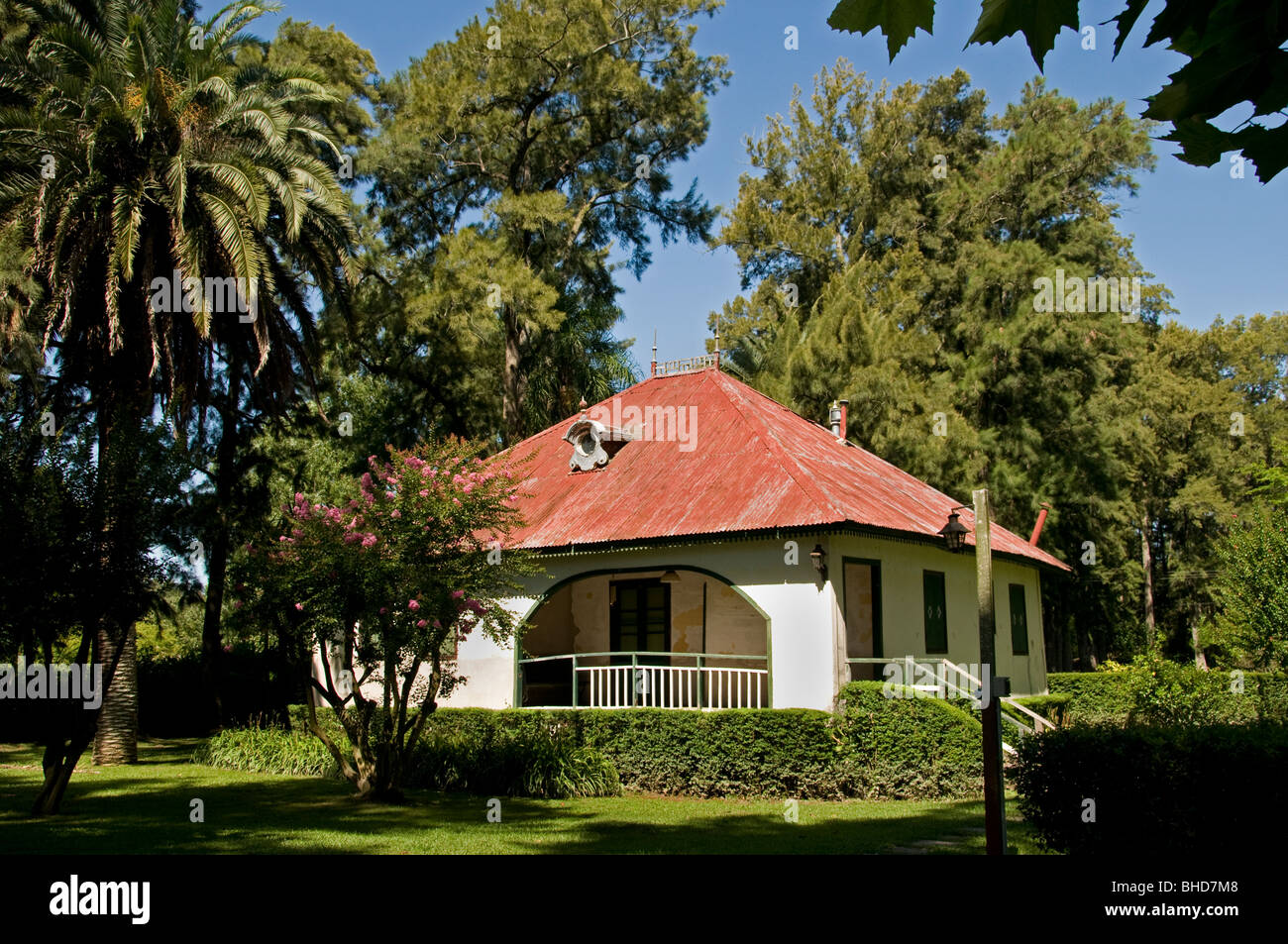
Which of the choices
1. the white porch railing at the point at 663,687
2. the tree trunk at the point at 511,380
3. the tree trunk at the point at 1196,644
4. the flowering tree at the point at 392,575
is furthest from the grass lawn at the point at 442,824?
the tree trunk at the point at 1196,644

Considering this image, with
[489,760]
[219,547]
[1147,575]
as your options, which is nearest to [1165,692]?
[489,760]

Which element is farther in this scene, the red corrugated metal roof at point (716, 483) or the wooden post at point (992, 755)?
the red corrugated metal roof at point (716, 483)

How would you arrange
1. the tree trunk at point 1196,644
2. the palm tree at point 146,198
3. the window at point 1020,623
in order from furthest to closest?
1. the tree trunk at point 1196,644
2. the window at point 1020,623
3. the palm tree at point 146,198

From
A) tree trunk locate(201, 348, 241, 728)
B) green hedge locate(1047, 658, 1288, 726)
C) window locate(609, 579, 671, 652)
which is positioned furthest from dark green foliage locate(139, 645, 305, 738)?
green hedge locate(1047, 658, 1288, 726)

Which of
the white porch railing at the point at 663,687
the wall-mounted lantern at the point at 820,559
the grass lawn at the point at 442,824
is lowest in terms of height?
the grass lawn at the point at 442,824

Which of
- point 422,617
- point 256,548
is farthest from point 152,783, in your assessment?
point 422,617

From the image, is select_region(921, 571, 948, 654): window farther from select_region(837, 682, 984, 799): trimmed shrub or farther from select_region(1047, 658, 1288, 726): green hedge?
select_region(837, 682, 984, 799): trimmed shrub

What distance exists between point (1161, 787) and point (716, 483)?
11.7 m

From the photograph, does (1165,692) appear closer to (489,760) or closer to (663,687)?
(663,687)

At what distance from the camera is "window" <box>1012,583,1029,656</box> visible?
2417cm

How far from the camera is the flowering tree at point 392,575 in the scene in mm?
14109

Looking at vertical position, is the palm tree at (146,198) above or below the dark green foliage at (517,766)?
above

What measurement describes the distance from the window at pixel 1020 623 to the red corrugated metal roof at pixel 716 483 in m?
0.91

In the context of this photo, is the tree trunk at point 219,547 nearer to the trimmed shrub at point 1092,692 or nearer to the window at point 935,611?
the window at point 935,611
